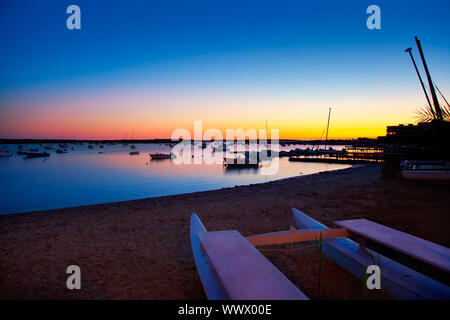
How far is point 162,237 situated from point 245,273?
151 inches

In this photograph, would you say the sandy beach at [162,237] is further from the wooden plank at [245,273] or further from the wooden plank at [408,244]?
the wooden plank at [245,273]

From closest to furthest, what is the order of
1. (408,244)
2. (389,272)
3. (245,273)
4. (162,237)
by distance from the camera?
(245,273), (408,244), (389,272), (162,237)

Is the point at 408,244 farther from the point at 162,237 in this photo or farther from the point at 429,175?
the point at 429,175

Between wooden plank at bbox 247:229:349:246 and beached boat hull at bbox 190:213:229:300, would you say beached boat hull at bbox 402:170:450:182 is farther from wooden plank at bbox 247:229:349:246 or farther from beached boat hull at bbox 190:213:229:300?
beached boat hull at bbox 190:213:229:300

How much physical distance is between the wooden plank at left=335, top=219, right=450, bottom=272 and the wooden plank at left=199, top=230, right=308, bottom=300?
151 centimetres

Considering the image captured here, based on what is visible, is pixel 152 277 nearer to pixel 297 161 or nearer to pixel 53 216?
pixel 53 216

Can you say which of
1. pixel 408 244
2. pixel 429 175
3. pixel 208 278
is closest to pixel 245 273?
pixel 208 278

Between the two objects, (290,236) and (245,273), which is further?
(290,236)

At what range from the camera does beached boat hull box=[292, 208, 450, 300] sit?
2.66 meters

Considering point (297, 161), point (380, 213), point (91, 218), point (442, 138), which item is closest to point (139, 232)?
point (91, 218)

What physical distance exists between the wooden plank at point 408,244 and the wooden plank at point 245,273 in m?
1.51

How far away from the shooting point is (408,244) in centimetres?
270
